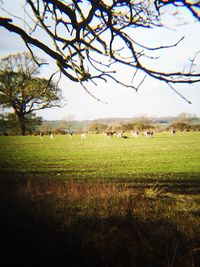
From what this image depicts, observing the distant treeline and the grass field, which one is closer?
the grass field

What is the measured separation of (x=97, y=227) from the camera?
4.76 meters

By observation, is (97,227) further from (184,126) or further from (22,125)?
(184,126)

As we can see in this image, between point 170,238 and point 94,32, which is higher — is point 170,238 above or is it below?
below

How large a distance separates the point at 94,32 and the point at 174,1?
1.10 metres

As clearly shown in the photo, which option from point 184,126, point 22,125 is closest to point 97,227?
point 22,125

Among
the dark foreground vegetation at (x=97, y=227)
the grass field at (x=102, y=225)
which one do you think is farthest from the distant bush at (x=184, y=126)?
the dark foreground vegetation at (x=97, y=227)

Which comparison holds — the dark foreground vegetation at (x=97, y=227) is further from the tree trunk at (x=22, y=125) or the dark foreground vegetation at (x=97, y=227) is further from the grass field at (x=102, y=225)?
the tree trunk at (x=22, y=125)

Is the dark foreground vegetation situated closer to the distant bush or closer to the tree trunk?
the tree trunk

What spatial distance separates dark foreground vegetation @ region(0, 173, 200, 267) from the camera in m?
3.47

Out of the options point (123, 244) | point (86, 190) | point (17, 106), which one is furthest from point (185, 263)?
point (17, 106)

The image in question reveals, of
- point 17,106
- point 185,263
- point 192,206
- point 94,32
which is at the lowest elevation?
point 192,206

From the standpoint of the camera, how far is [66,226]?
15.9 feet

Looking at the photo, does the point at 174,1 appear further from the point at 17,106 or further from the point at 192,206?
the point at 17,106

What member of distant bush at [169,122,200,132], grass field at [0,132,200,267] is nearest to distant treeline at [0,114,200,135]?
distant bush at [169,122,200,132]
